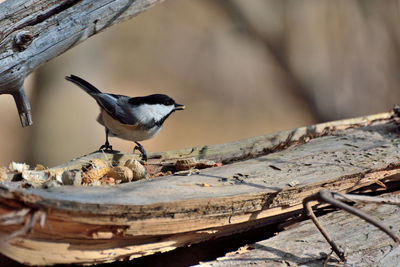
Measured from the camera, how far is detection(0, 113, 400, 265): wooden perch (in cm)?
127

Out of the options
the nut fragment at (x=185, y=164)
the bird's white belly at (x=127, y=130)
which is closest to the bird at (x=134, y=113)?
the bird's white belly at (x=127, y=130)

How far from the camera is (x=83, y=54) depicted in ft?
16.0

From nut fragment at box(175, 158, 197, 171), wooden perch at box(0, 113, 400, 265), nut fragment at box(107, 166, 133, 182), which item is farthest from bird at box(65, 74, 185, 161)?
nut fragment at box(107, 166, 133, 182)

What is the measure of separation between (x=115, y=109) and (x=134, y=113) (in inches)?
4.8

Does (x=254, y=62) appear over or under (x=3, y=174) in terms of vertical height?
over

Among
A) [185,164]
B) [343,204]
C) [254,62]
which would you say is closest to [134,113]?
[185,164]

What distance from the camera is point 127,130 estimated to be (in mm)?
2760

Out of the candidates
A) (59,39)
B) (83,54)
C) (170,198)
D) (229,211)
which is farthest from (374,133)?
(83,54)

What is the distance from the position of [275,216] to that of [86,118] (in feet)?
11.8

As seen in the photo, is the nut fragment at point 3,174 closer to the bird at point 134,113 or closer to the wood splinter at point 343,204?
the bird at point 134,113

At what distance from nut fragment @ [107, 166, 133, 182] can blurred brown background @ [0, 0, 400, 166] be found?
3.58 metres

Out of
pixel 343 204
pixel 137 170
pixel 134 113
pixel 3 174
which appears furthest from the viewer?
pixel 134 113

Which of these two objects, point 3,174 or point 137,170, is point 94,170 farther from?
point 3,174

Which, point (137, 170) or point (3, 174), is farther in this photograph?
point (137, 170)
